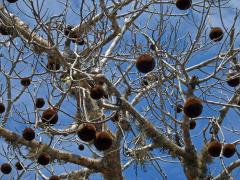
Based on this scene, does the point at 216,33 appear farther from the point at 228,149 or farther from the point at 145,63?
the point at 145,63

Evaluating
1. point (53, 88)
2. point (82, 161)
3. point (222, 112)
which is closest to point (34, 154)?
point (82, 161)

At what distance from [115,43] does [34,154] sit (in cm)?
213

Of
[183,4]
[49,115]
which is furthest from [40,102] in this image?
[183,4]

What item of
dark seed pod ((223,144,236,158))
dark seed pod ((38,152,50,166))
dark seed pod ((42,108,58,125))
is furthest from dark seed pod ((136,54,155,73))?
dark seed pod ((38,152,50,166))

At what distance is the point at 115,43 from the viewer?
7.06 metres

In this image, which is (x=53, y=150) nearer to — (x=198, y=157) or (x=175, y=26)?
(x=198, y=157)

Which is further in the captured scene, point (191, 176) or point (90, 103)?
point (90, 103)

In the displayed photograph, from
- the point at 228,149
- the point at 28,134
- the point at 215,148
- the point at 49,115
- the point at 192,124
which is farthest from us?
the point at 192,124

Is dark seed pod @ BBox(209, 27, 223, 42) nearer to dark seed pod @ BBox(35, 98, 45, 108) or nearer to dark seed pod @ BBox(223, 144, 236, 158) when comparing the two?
dark seed pod @ BBox(223, 144, 236, 158)

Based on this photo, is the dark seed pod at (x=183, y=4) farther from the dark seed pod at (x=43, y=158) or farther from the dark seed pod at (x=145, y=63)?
the dark seed pod at (x=43, y=158)

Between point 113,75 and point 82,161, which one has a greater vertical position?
point 113,75

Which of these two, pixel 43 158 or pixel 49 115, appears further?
pixel 43 158

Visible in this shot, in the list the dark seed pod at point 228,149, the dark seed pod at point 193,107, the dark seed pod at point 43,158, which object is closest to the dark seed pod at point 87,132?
the dark seed pod at point 193,107

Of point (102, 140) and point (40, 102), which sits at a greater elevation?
point (40, 102)
